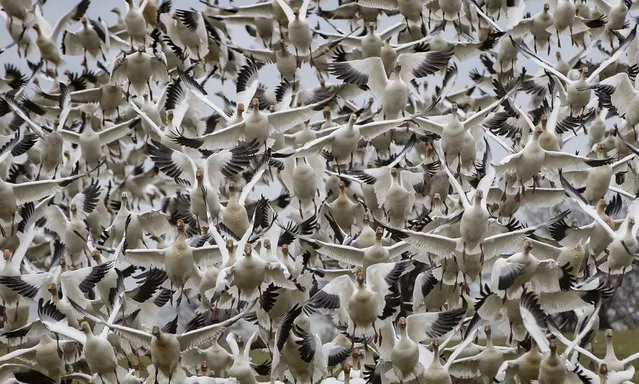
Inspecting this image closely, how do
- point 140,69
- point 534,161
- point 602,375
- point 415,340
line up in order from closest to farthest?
point 602,375 < point 415,340 < point 534,161 < point 140,69

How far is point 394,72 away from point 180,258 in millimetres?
3000

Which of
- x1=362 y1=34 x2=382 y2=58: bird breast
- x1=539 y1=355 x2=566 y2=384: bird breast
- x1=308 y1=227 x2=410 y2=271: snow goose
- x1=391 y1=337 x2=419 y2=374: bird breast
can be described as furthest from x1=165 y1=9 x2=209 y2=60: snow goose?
x1=539 y1=355 x2=566 y2=384: bird breast

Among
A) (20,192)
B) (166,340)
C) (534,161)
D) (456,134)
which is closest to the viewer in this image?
(166,340)

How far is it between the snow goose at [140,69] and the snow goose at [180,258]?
219 centimetres

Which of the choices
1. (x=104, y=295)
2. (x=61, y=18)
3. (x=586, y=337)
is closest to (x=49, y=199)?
(x=104, y=295)

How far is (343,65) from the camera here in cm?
1133

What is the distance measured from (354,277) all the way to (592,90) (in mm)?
3367

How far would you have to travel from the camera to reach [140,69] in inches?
456

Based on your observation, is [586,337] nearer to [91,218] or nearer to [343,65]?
[343,65]

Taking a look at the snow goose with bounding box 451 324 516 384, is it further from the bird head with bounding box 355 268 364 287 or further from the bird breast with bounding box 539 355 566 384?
the bird head with bounding box 355 268 364 287

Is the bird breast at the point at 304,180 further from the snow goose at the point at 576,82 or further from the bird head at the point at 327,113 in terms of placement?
the snow goose at the point at 576,82

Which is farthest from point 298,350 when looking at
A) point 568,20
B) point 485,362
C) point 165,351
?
point 568,20

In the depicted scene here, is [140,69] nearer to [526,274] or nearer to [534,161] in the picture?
[534,161]

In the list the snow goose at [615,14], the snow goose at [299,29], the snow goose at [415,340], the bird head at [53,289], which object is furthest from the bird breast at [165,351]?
the snow goose at [615,14]
